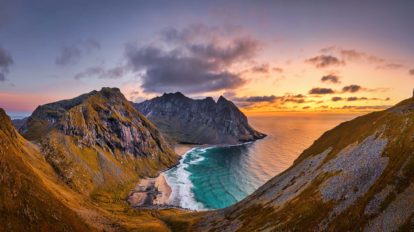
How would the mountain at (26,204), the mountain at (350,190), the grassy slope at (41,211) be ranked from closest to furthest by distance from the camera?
the mountain at (350,190)
the mountain at (26,204)
the grassy slope at (41,211)

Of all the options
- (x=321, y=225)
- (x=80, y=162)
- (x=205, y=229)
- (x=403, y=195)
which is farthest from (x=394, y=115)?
(x=80, y=162)

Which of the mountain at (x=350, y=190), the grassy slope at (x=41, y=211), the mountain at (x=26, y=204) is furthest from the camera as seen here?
the grassy slope at (x=41, y=211)

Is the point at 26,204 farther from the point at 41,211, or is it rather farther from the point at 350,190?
the point at 350,190

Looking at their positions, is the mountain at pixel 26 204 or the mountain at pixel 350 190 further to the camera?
the mountain at pixel 26 204

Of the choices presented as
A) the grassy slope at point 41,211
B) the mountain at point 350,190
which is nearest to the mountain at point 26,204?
the grassy slope at point 41,211

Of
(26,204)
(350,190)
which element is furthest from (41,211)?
(350,190)

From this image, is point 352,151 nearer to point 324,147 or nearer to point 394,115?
point 394,115

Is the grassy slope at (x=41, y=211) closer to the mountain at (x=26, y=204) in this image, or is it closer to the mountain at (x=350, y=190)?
the mountain at (x=26, y=204)
